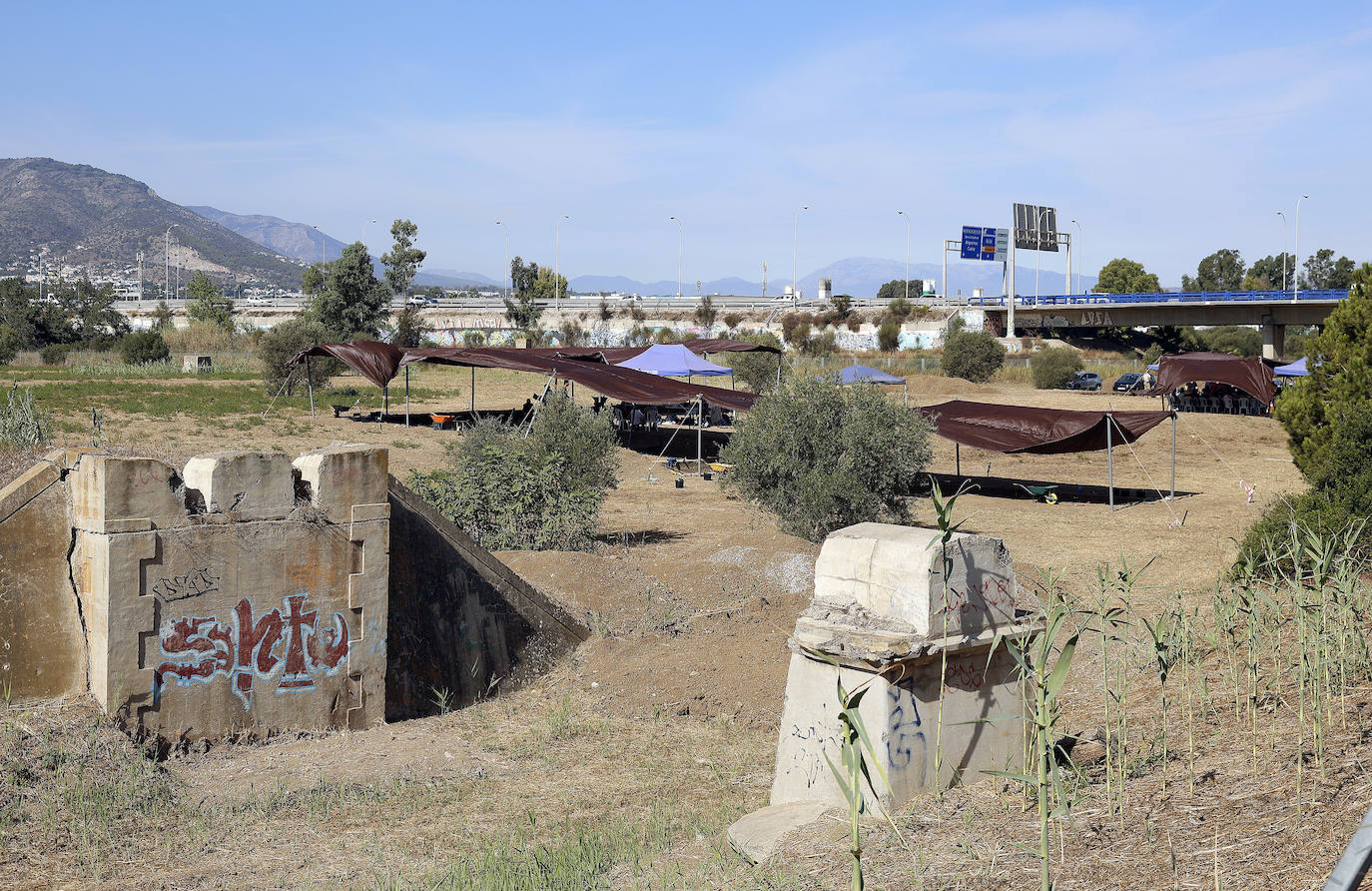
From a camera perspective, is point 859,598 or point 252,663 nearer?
point 859,598

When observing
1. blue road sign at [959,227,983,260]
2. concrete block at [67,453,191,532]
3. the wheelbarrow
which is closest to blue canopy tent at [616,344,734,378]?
the wheelbarrow

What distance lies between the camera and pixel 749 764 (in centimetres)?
812

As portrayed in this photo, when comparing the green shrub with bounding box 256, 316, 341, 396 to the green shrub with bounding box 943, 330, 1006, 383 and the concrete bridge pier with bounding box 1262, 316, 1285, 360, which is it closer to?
the green shrub with bounding box 943, 330, 1006, 383

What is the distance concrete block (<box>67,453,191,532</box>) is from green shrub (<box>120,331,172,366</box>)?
145 feet

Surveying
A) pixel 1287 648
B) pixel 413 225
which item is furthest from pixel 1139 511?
pixel 413 225

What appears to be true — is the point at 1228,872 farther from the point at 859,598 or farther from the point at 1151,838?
the point at 859,598

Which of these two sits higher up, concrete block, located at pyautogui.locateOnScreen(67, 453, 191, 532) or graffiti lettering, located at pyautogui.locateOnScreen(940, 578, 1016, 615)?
concrete block, located at pyautogui.locateOnScreen(67, 453, 191, 532)

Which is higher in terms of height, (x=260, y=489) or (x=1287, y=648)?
(x=260, y=489)

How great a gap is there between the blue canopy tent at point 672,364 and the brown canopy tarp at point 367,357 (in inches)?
245

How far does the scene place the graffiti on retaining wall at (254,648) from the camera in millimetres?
7959

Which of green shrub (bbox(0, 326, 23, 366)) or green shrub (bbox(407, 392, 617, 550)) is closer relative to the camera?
green shrub (bbox(407, 392, 617, 550))

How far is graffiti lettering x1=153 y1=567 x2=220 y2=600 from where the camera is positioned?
7844mm

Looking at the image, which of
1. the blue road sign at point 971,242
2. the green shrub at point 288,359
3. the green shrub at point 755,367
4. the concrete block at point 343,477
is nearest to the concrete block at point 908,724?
the concrete block at point 343,477

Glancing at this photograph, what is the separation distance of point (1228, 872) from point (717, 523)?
594 inches
